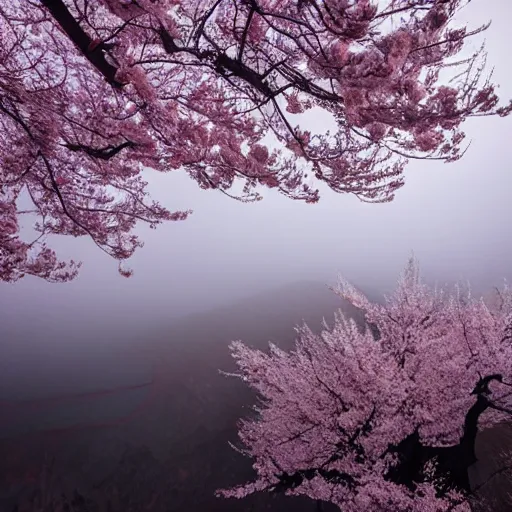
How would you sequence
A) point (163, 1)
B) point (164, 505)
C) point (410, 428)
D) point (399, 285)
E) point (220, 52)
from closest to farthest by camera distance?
point (163, 1), point (220, 52), point (410, 428), point (399, 285), point (164, 505)

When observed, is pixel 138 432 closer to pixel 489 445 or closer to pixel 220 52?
pixel 489 445

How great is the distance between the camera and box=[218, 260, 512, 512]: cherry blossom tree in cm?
675

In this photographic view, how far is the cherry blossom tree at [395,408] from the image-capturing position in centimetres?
675

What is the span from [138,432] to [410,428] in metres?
13.8

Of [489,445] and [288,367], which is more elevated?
[288,367]

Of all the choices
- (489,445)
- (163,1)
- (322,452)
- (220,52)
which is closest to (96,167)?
(220,52)

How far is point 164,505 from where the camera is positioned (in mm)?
12586

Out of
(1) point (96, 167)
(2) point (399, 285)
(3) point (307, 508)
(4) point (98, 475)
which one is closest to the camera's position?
(1) point (96, 167)

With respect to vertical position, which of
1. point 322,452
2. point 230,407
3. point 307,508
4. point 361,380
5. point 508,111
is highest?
point 508,111

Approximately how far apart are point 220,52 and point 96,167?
4.73m

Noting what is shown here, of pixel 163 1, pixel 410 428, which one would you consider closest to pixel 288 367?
pixel 410 428

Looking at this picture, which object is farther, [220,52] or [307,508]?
[307,508]

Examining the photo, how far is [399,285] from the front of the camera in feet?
31.9

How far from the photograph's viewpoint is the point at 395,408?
24.0ft
